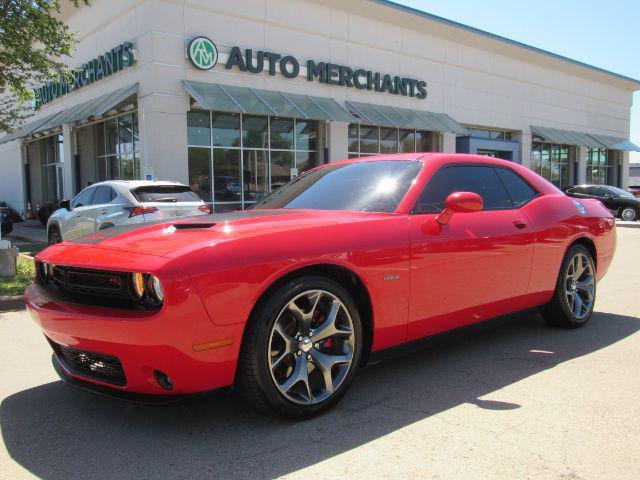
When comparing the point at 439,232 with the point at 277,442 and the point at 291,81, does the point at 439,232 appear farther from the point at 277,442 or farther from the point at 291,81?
the point at 291,81

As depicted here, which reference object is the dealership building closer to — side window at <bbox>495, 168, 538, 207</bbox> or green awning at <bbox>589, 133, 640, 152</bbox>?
green awning at <bbox>589, 133, 640, 152</bbox>

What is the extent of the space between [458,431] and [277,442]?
3.15 ft

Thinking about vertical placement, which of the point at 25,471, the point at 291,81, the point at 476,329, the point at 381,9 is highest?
the point at 381,9

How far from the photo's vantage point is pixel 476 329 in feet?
12.9

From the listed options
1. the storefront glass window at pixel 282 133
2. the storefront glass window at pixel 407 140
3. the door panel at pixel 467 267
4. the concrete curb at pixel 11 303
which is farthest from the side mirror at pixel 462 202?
the storefront glass window at pixel 407 140

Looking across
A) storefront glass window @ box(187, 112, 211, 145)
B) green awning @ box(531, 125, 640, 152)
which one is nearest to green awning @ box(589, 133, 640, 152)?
green awning @ box(531, 125, 640, 152)

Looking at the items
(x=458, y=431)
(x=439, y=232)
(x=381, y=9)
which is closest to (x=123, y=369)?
(x=458, y=431)

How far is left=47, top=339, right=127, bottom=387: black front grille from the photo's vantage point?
2695mm

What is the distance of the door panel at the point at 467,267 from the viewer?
344 cm

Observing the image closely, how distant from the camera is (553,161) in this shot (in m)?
28.8

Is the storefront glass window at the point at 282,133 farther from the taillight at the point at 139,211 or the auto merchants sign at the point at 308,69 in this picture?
the taillight at the point at 139,211

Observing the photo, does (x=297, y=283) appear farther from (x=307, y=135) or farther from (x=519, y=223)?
(x=307, y=135)

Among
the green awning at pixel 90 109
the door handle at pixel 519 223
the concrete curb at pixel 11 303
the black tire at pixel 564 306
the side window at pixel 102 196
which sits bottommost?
the concrete curb at pixel 11 303

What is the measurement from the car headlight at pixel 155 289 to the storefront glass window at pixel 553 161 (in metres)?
26.8
